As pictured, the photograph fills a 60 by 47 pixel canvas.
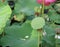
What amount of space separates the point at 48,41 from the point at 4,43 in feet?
0.56

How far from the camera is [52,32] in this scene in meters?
0.98

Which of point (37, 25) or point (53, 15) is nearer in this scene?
point (37, 25)

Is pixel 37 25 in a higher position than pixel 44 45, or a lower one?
higher

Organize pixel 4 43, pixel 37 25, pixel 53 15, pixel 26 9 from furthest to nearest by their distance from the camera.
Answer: pixel 26 9, pixel 53 15, pixel 4 43, pixel 37 25

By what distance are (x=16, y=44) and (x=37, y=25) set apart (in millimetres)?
202

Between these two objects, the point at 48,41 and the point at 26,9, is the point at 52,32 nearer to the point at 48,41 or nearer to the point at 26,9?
the point at 48,41

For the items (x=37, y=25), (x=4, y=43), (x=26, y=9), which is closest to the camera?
(x=37, y=25)

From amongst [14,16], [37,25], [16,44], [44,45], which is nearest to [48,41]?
[44,45]

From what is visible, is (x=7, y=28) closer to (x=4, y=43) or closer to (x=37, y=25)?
(x=4, y=43)

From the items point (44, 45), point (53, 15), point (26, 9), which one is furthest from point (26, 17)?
point (44, 45)

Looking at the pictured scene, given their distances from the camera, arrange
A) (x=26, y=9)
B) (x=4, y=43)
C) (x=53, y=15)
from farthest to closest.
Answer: (x=26, y=9), (x=53, y=15), (x=4, y=43)

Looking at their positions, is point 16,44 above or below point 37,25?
below

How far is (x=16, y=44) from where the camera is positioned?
895mm

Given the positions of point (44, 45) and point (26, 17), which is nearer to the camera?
point (44, 45)
